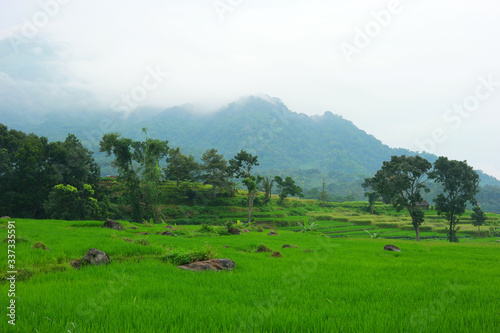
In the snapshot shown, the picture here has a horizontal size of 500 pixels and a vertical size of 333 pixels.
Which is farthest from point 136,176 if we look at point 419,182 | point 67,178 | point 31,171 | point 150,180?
point 419,182

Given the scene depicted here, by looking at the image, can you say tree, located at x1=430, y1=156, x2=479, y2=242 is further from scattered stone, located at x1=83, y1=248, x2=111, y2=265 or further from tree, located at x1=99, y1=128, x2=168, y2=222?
scattered stone, located at x1=83, y1=248, x2=111, y2=265

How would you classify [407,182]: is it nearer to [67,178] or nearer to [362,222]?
[362,222]

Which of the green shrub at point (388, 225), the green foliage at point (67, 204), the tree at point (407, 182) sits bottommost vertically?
the green shrub at point (388, 225)

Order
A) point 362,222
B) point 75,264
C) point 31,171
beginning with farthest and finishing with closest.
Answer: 1. point 362,222
2. point 31,171
3. point 75,264

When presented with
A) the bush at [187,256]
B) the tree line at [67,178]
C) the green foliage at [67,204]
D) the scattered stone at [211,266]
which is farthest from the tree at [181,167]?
the scattered stone at [211,266]

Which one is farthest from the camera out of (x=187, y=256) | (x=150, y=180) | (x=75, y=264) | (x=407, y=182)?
(x=150, y=180)

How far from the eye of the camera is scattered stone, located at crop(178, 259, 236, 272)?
7.50 m

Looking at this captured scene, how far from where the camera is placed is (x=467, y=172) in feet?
114

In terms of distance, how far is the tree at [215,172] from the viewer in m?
59.3

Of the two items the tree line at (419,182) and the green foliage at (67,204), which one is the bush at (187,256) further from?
the tree line at (419,182)

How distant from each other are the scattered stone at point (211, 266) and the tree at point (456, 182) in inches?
1392

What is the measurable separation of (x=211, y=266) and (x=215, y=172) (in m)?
54.4

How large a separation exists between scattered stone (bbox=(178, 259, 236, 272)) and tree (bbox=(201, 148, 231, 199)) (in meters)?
51.0

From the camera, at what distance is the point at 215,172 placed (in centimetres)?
6159
